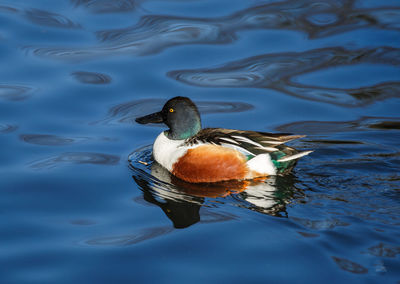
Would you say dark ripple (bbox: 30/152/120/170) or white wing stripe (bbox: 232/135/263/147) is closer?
white wing stripe (bbox: 232/135/263/147)

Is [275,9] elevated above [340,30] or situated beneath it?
elevated above

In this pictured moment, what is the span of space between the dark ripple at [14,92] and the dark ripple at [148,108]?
4.00 feet

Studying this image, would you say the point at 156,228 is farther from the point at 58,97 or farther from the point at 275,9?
the point at 275,9

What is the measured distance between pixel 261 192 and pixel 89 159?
1.97 metres

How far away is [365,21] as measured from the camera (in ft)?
36.8

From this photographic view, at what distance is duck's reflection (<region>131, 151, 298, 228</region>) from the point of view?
622 centimetres

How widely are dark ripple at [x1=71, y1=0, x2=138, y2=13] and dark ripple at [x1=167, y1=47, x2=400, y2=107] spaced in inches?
101

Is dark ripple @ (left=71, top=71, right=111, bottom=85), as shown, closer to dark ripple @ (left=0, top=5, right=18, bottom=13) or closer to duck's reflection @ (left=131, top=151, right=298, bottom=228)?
duck's reflection @ (left=131, top=151, right=298, bottom=228)

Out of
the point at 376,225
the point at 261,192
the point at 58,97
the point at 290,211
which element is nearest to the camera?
the point at 376,225

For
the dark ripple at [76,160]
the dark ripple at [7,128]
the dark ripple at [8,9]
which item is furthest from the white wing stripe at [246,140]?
the dark ripple at [8,9]

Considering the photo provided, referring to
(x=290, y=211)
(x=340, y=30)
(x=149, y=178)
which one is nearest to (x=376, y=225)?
(x=290, y=211)

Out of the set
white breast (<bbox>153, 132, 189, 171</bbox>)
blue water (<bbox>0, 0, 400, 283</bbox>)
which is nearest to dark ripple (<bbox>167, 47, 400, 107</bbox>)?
blue water (<bbox>0, 0, 400, 283</bbox>)

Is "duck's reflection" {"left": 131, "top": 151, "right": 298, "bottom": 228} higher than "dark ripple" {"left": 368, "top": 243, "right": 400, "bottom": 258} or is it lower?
higher

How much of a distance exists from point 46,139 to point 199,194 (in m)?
2.21
